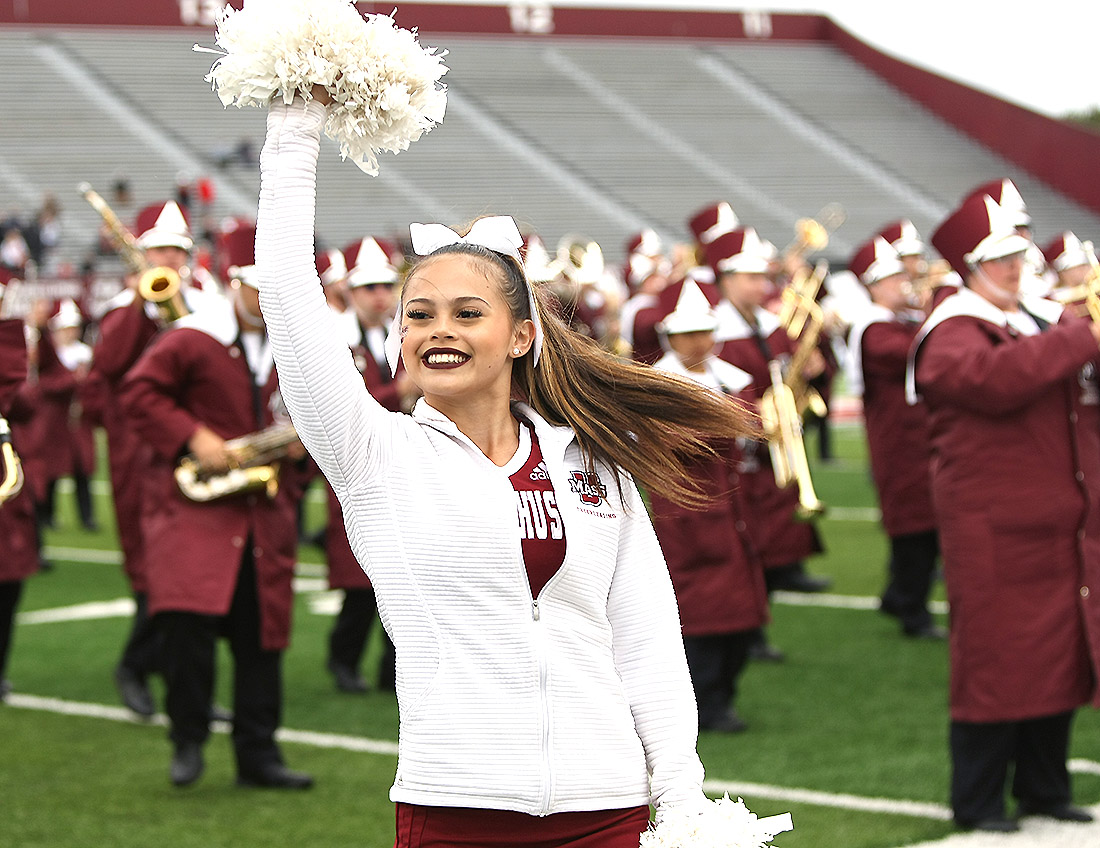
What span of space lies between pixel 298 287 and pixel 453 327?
0.98 ft

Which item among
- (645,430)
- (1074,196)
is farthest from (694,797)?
(1074,196)

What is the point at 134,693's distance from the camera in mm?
7621

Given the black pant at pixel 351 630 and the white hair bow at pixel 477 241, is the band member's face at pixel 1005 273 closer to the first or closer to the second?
the white hair bow at pixel 477 241

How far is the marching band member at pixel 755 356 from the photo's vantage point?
8156 millimetres

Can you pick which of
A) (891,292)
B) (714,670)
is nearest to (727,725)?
(714,670)

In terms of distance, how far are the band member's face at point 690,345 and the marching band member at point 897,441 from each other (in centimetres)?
209

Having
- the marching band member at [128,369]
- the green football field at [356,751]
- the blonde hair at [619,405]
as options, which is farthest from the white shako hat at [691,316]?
the blonde hair at [619,405]

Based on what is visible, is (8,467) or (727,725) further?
(727,725)

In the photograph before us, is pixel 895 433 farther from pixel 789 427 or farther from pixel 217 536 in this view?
pixel 217 536

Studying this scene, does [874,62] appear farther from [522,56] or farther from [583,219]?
[583,219]

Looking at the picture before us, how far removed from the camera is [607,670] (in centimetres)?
283

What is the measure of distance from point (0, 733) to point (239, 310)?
Result: 90.6 inches

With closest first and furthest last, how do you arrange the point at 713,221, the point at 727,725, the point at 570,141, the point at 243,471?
the point at 243,471 → the point at 727,725 → the point at 713,221 → the point at 570,141

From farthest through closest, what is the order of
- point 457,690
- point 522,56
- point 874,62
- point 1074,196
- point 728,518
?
point 874,62 → point 522,56 → point 1074,196 → point 728,518 → point 457,690
